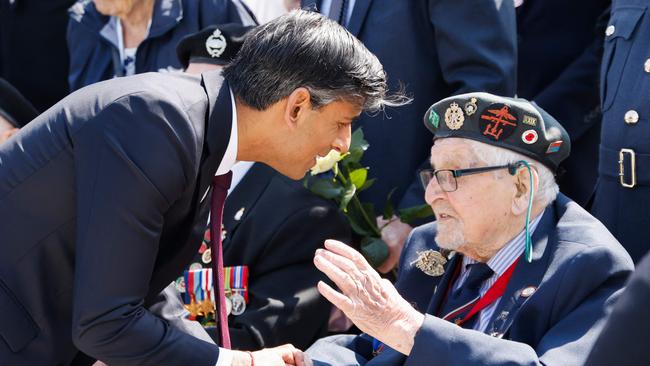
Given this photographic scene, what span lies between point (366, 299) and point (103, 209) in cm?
72

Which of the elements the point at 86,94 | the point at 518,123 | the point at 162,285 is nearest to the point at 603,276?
the point at 518,123

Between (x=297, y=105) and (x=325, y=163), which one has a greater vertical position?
(x=297, y=105)

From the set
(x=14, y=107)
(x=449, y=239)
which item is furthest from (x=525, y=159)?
(x=14, y=107)

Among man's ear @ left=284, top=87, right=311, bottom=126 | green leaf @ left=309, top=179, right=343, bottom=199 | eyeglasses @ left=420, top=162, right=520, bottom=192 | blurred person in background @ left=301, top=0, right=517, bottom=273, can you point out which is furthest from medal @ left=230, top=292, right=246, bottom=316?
man's ear @ left=284, top=87, right=311, bottom=126

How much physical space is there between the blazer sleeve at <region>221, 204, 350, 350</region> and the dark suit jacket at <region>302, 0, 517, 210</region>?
0.41 metres

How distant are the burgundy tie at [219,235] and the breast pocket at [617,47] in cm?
145

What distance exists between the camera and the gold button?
3.43 meters

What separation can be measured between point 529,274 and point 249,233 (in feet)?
4.50

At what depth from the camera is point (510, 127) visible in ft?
10.3

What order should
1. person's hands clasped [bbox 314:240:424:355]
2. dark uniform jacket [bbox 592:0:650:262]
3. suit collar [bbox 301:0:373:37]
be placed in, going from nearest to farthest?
person's hands clasped [bbox 314:240:424:355]
dark uniform jacket [bbox 592:0:650:262]
suit collar [bbox 301:0:373:37]

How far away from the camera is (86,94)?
273 cm

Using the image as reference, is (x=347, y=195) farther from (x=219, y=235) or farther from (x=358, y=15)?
(x=219, y=235)

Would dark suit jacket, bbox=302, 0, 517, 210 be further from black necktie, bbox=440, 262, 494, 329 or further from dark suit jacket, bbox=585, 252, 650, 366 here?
dark suit jacket, bbox=585, 252, 650, 366

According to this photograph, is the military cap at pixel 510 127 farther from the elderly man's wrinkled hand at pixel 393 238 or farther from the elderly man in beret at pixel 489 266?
the elderly man's wrinkled hand at pixel 393 238
